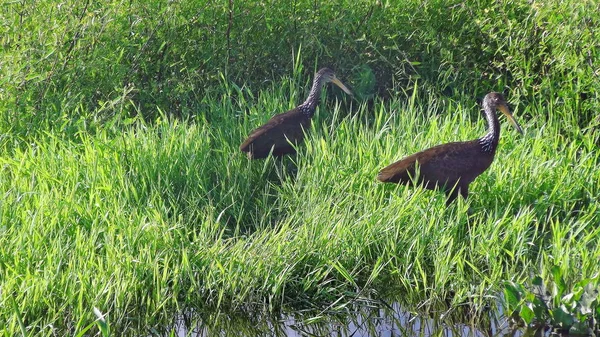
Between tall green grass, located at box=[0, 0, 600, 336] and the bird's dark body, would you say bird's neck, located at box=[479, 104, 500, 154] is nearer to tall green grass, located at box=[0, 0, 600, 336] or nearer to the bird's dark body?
tall green grass, located at box=[0, 0, 600, 336]

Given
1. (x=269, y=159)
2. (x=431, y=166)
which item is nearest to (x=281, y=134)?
(x=269, y=159)

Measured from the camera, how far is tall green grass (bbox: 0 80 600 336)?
4.62 m

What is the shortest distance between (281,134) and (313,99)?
23.4 inches

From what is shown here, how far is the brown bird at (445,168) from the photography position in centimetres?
536

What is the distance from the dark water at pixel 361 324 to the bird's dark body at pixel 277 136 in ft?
4.96

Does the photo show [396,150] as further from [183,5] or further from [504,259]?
[183,5]

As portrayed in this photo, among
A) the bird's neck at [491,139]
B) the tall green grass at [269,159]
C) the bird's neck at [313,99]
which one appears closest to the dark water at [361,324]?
the tall green grass at [269,159]

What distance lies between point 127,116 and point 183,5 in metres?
0.93

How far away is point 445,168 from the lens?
5395mm

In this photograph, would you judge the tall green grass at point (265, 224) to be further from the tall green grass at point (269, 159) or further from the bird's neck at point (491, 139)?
the bird's neck at point (491, 139)

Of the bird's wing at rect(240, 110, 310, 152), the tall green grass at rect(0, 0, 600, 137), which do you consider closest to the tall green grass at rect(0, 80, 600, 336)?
the bird's wing at rect(240, 110, 310, 152)

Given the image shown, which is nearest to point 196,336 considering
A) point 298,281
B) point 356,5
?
point 298,281

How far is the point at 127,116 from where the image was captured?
7199mm

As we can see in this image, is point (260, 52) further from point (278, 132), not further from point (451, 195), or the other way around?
point (451, 195)
